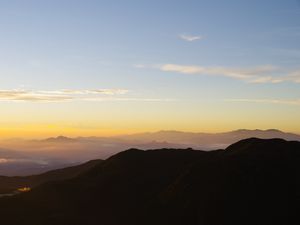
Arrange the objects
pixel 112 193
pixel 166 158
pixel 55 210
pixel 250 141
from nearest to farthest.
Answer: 1. pixel 55 210
2. pixel 112 193
3. pixel 250 141
4. pixel 166 158

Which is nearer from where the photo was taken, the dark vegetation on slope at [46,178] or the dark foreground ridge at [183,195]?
the dark foreground ridge at [183,195]

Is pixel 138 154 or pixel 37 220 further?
pixel 138 154

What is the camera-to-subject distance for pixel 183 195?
75062 mm

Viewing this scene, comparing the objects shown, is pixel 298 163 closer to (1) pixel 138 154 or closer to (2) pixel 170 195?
(2) pixel 170 195

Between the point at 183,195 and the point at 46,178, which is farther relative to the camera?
the point at 46,178

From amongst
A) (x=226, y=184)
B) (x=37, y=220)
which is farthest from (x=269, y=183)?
(x=37, y=220)

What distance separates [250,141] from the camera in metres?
90.9

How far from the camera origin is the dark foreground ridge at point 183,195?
223 feet

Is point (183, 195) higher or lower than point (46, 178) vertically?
higher

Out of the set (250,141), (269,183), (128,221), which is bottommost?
(128,221)

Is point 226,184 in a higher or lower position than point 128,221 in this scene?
higher

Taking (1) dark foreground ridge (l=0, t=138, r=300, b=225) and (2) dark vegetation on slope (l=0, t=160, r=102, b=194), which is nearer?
(1) dark foreground ridge (l=0, t=138, r=300, b=225)

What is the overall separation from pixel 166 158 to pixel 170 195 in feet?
70.9

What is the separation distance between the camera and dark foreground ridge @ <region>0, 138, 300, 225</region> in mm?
68000
